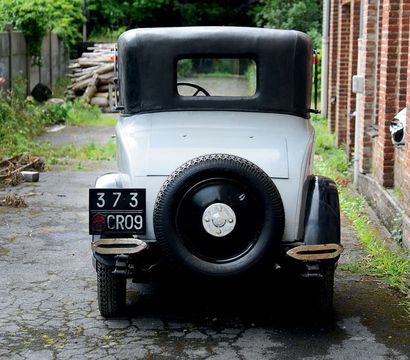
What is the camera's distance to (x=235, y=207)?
6.13 metres

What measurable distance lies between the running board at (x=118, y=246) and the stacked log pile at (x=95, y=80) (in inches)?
760

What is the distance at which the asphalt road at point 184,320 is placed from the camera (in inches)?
237

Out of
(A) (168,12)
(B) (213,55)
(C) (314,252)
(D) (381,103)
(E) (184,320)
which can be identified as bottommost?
(E) (184,320)

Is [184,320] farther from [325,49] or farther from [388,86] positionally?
[325,49]

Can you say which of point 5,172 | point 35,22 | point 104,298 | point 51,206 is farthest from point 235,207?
point 35,22

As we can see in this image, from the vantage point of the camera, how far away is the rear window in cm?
771

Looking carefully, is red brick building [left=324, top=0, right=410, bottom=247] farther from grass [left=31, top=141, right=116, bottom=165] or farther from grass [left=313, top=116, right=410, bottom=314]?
grass [left=31, top=141, right=116, bottom=165]

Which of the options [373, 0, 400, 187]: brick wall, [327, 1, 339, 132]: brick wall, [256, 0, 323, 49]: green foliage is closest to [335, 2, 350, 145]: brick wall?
[327, 1, 339, 132]: brick wall

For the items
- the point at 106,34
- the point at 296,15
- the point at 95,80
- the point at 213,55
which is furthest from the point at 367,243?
the point at 106,34

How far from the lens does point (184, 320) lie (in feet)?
22.0

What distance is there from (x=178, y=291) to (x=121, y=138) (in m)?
1.42

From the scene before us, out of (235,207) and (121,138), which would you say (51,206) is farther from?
(235,207)

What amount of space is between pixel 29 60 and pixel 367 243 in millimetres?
17198

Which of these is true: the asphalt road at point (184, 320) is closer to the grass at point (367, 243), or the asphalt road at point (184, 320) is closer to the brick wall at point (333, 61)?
the grass at point (367, 243)
